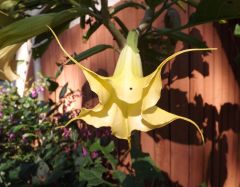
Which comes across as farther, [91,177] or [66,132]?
[66,132]

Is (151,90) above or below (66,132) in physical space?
above

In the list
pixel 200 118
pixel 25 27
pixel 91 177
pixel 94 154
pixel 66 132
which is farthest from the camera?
pixel 66 132

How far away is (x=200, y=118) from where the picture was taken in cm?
188

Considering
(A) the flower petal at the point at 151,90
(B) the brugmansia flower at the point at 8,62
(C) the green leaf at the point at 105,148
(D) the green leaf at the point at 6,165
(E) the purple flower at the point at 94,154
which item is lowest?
(D) the green leaf at the point at 6,165

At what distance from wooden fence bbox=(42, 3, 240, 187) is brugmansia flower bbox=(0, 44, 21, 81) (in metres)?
0.95

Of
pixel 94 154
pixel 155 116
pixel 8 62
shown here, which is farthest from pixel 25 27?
pixel 94 154

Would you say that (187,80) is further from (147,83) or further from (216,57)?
(147,83)

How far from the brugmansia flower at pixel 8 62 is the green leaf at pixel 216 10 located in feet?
1.38

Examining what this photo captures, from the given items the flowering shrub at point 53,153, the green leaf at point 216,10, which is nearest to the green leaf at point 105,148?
the flowering shrub at point 53,153

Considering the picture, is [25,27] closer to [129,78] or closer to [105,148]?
[129,78]

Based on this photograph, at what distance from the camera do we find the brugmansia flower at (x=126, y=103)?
643 millimetres

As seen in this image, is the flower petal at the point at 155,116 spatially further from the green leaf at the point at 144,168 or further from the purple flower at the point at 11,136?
the purple flower at the point at 11,136

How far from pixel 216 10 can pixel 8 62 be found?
50cm

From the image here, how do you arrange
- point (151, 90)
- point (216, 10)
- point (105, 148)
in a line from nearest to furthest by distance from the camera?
point (151, 90), point (216, 10), point (105, 148)
